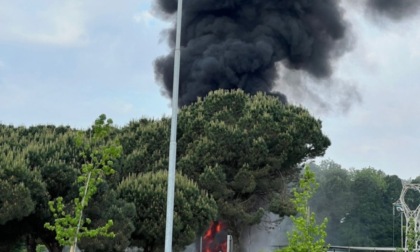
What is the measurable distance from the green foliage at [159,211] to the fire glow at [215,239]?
10643 mm

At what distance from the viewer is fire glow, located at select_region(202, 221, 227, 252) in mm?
40281

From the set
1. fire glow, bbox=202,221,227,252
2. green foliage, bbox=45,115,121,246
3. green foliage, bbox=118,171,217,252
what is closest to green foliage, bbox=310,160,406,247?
fire glow, bbox=202,221,227,252

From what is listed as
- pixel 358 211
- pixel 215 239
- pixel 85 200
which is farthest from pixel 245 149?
pixel 358 211

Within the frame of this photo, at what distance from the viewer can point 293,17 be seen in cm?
5638

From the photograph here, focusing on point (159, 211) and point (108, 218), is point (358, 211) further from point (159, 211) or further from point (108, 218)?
point (108, 218)

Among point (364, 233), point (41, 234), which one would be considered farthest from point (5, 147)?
point (364, 233)

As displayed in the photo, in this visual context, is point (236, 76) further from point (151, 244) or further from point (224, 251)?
point (151, 244)

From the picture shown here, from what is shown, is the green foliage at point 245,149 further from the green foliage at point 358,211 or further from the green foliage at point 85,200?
the green foliage at point 358,211

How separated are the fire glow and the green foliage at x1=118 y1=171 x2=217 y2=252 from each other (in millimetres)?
10643

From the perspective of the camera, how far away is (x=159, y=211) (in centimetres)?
2764

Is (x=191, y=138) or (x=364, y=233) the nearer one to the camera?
(x=191, y=138)

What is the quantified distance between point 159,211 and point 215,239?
1378 cm

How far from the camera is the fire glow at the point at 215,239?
40281 millimetres

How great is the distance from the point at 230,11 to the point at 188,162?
2436 cm
